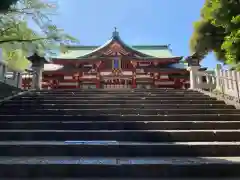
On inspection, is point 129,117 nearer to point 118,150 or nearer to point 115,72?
point 118,150

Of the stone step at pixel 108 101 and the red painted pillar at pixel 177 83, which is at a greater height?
the red painted pillar at pixel 177 83

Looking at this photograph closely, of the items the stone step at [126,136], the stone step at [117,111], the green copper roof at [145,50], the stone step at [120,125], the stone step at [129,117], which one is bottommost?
the stone step at [126,136]

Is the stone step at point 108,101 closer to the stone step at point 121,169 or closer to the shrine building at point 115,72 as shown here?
the stone step at point 121,169

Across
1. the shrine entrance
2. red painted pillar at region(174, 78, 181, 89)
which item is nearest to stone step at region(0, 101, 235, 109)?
red painted pillar at region(174, 78, 181, 89)

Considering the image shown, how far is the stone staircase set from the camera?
321cm

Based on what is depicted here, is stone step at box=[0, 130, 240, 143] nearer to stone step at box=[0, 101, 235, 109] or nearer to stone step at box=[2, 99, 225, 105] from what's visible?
stone step at box=[0, 101, 235, 109]

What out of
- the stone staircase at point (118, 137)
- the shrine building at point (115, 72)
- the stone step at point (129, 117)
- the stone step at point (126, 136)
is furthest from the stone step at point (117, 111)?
the shrine building at point (115, 72)

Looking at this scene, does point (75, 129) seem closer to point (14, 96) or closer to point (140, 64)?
point (14, 96)

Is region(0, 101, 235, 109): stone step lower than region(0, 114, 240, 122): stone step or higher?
higher

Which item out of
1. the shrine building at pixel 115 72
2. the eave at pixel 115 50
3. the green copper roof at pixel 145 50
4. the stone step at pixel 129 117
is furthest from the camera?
the green copper roof at pixel 145 50

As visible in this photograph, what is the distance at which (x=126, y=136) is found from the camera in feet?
14.9

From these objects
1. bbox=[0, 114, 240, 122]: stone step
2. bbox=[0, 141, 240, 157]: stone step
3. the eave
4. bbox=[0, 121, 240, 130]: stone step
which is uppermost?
the eave

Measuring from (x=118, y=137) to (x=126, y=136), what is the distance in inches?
6.7

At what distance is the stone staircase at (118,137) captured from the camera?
321cm
